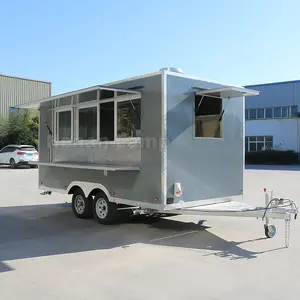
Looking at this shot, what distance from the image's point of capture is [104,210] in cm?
823

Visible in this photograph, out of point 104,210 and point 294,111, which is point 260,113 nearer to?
point 294,111

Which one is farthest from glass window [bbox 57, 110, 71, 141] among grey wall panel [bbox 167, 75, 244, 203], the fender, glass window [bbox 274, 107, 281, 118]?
glass window [bbox 274, 107, 281, 118]

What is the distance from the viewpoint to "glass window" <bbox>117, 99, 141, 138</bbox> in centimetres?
738

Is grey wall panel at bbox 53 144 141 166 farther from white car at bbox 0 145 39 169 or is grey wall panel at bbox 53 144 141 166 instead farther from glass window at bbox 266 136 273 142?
glass window at bbox 266 136 273 142

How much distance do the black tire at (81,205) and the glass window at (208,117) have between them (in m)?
2.97

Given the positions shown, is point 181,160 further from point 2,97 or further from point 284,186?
point 2,97

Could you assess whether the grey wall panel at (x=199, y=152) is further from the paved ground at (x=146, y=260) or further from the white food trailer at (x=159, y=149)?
the paved ground at (x=146, y=260)

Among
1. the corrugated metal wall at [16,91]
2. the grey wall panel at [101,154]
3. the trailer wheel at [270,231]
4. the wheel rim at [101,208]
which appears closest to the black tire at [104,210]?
the wheel rim at [101,208]

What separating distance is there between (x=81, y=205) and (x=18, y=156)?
17.4 m

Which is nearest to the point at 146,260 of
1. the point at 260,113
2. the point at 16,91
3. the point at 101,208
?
the point at 101,208

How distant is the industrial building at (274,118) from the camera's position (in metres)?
38.9

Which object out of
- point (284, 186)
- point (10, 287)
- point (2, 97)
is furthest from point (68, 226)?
point (2, 97)

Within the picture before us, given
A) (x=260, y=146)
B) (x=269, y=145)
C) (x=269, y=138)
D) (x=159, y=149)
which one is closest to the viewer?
(x=159, y=149)

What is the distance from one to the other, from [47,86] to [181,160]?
34051 mm
